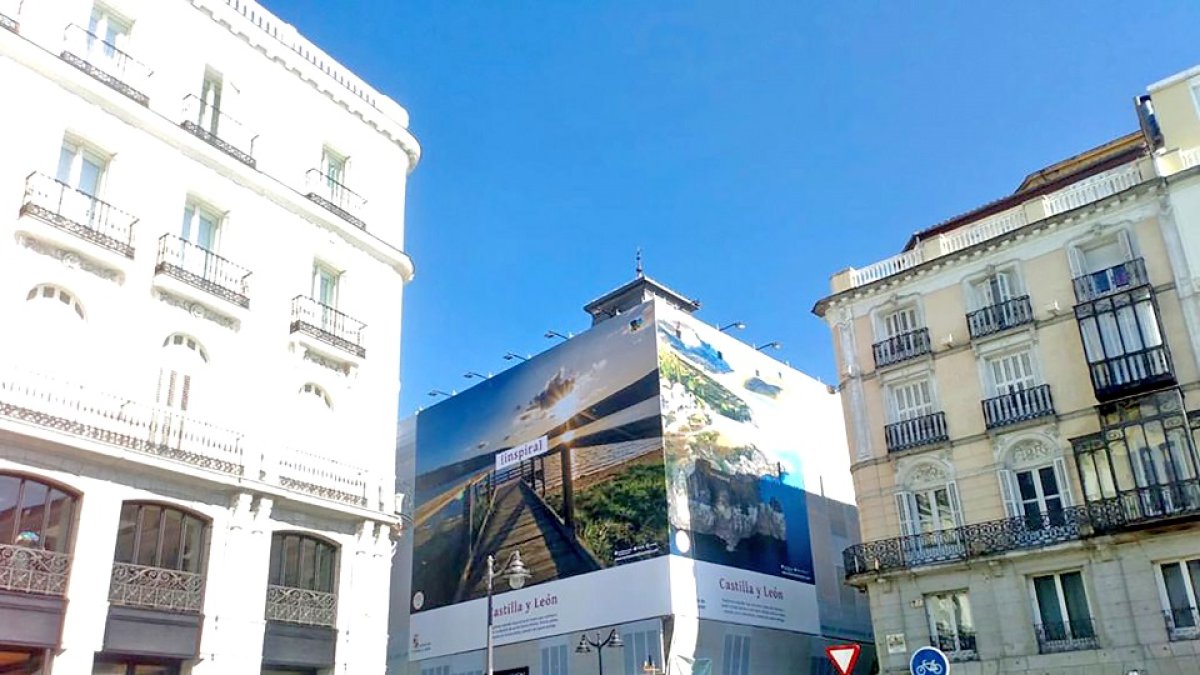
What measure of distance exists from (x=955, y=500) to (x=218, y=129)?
23.0m

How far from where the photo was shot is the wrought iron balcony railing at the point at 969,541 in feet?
88.0

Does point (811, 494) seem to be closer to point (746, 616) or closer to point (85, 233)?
point (746, 616)

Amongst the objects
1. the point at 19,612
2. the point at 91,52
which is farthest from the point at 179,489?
the point at 91,52

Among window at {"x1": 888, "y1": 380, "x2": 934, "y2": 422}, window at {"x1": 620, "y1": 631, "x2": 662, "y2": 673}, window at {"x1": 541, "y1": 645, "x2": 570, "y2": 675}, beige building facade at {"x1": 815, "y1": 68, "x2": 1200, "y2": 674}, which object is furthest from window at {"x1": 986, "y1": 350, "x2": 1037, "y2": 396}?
window at {"x1": 541, "y1": 645, "x2": 570, "y2": 675}

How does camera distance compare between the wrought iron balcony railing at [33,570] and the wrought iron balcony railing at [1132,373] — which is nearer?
the wrought iron balcony railing at [33,570]

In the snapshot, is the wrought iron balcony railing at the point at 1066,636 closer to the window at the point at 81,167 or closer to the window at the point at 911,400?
the window at the point at 911,400

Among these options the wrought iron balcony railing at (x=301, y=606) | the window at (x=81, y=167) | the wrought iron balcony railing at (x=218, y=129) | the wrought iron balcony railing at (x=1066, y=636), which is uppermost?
the wrought iron balcony railing at (x=218, y=129)

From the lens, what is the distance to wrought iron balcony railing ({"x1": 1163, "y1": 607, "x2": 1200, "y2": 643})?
24.1 metres

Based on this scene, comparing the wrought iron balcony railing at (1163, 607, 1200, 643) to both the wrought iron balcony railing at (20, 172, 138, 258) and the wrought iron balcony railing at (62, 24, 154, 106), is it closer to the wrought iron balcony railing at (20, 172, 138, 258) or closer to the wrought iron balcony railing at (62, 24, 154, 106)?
the wrought iron balcony railing at (20, 172, 138, 258)

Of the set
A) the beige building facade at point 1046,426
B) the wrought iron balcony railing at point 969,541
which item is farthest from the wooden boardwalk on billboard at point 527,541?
the beige building facade at point 1046,426

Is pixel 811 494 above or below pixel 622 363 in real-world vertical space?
below

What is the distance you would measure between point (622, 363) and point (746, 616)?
1227 centimetres

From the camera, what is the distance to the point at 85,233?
17.1 metres

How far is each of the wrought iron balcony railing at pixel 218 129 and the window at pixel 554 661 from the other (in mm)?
26613
